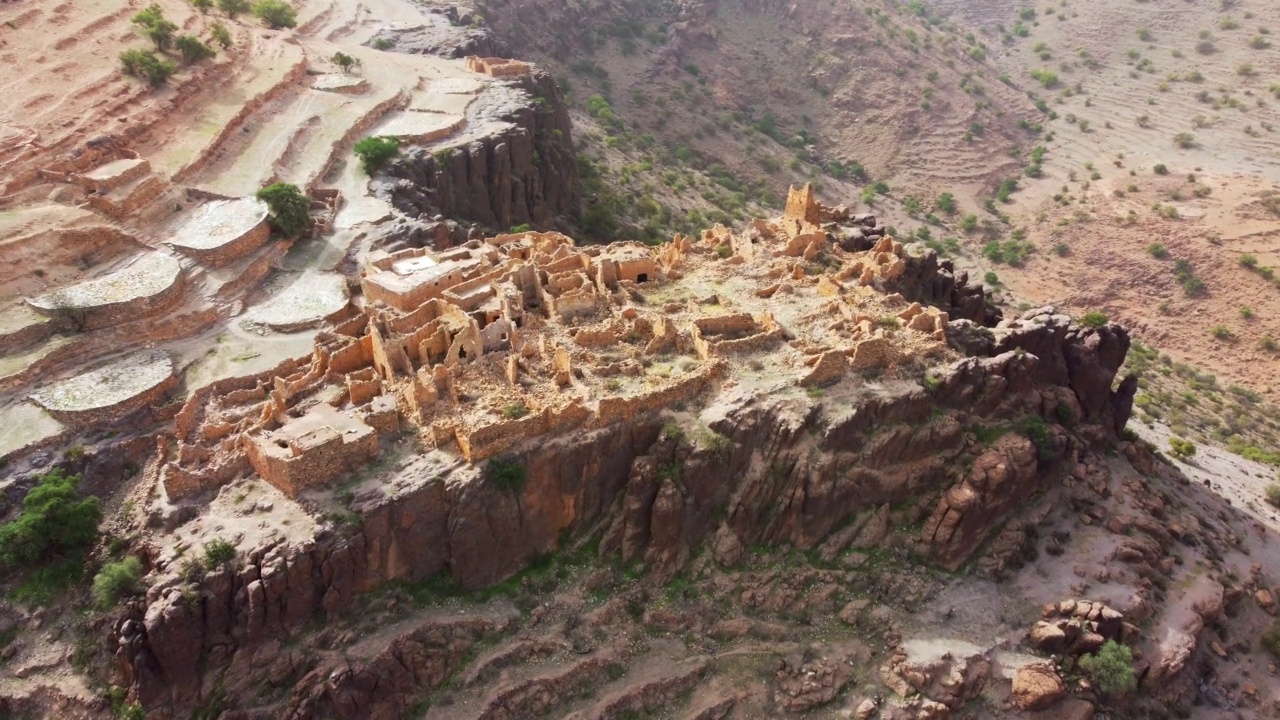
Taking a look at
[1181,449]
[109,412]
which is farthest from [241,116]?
[1181,449]

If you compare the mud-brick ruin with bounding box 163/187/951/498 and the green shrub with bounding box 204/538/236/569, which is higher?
the mud-brick ruin with bounding box 163/187/951/498

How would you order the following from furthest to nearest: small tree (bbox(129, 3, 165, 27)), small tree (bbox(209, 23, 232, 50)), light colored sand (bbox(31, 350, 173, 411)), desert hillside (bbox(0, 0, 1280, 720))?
small tree (bbox(209, 23, 232, 50)) → small tree (bbox(129, 3, 165, 27)) → light colored sand (bbox(31, 350, 173, 411)) → desert hillside (bbox(0, 0, 1280, 720))

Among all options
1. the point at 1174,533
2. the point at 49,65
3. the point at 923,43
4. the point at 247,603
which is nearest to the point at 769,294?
the point at 1174,533

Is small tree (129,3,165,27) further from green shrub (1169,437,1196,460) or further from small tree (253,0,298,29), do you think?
green shrub (1169,437,1196,460)

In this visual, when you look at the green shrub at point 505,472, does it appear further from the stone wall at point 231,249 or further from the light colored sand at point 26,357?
the stone wall at point 231,249

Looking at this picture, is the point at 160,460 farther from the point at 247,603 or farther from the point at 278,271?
the point at 278,271

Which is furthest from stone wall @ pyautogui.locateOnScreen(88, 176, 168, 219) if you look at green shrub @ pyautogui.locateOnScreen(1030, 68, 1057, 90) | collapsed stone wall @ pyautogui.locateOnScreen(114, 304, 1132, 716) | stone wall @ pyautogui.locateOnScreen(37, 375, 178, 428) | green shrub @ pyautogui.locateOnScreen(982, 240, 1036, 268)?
green shrub @ pyautogui.locateOnScreen(1030, 68, 1057, 90)
